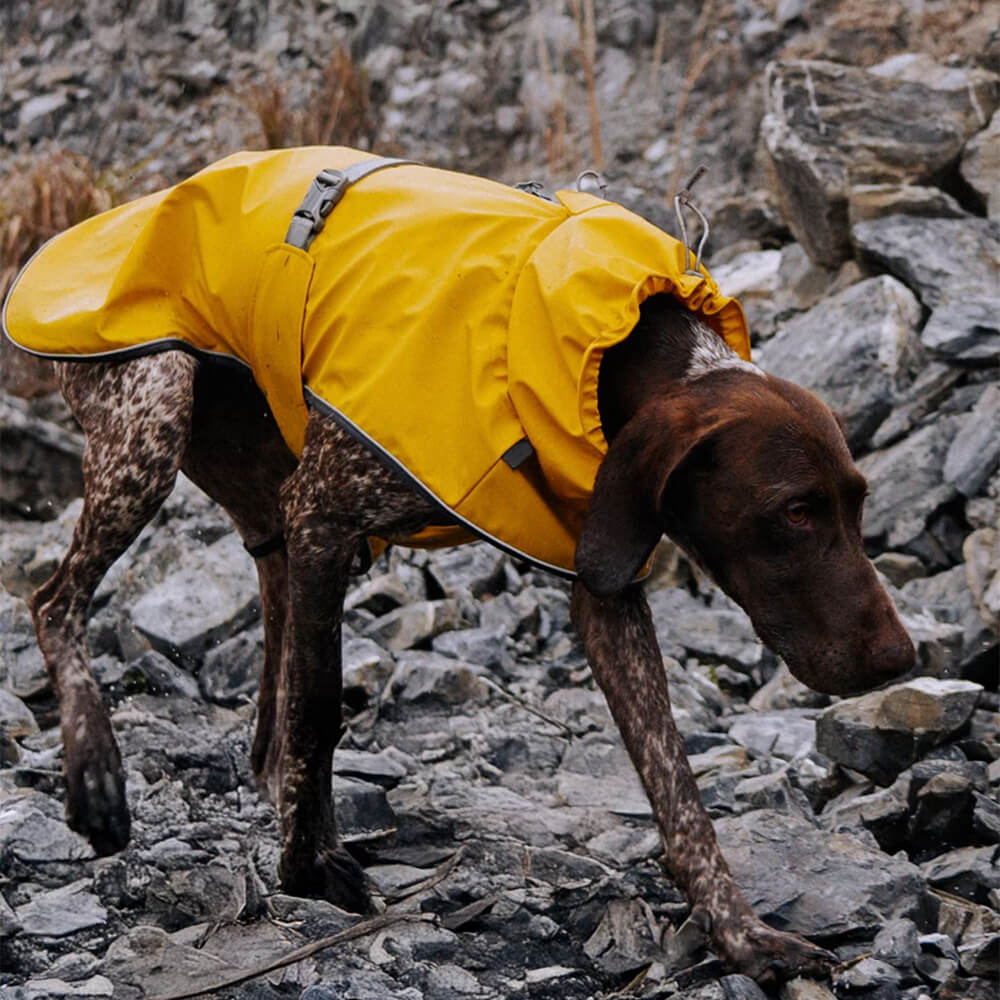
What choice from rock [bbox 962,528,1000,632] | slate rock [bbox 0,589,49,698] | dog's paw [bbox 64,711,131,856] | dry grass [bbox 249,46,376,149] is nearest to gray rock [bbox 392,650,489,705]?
slate rock [bbox 0,589,49,698]

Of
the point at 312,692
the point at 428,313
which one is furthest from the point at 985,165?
the point at 312,692

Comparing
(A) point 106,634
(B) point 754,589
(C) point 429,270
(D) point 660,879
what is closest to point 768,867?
(D) point 660,879

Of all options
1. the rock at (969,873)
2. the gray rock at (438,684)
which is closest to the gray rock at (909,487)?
the gray rock at (438,684)

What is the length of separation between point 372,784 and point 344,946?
3.24 ft

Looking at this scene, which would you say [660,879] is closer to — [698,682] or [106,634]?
[698,682]

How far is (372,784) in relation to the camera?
4328mm

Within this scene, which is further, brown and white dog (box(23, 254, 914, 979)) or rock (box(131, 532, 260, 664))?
rock (box(131, 532, 260, 664))

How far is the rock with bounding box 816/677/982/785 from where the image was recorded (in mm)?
4129

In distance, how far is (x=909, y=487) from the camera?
18.8ft

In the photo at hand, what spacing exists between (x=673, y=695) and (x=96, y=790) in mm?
1974

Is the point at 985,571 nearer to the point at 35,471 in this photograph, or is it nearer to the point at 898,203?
the point at 898,203

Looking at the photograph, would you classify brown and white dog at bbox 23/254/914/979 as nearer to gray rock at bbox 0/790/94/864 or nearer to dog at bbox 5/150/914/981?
dog at bbox 5/150/914/981

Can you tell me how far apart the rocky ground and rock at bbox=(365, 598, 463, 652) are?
0.4 inches

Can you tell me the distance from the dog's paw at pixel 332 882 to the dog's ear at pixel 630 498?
3.19 ft
